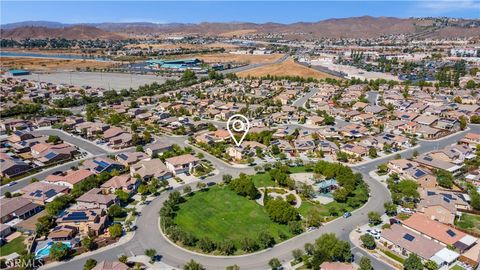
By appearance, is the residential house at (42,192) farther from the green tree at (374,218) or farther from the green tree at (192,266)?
the green tree at (374,218)

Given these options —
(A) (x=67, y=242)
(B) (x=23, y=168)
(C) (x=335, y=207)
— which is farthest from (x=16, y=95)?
(C) (x=335, y=207)

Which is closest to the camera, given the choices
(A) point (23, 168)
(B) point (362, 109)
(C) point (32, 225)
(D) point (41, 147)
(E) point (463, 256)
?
(E) point (463, 256)

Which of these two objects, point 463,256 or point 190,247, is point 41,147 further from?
point 463,256

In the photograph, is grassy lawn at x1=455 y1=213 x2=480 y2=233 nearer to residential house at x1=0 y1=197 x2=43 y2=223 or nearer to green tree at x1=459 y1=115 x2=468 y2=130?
green tree at x1=459 y1=115 x2=468 y2=130

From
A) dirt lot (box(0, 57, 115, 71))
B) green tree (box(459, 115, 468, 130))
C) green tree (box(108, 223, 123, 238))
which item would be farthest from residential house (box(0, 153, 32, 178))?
dirt lot (box(0, 57, 115, 71))

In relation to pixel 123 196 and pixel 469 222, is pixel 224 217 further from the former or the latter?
pixel 469 222

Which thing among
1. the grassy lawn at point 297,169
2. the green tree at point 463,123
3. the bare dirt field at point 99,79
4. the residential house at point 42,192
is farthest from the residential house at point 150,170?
the bare dirt field at point 99,79
